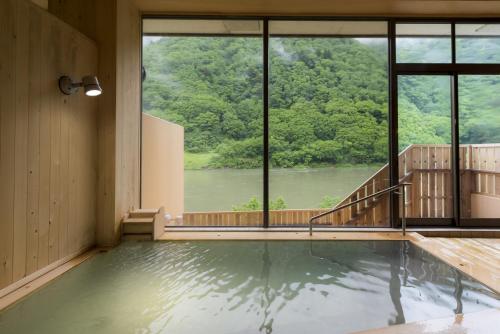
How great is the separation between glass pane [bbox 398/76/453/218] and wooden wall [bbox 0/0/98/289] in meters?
3.95

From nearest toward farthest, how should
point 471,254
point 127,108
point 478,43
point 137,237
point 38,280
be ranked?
point 38,280
point 471,254
point 137,237
point 127,108
point 478,43

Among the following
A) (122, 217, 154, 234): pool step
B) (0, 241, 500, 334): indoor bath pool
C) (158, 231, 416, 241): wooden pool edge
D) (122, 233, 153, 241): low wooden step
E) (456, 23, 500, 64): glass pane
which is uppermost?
(456, 23, 500, 64): glass pane

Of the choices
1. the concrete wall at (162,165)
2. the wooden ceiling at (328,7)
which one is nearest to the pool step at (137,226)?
the concrete wall at (162,165)

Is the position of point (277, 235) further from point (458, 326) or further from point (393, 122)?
point (458, 326)

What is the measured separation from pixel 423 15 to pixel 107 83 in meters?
4.15

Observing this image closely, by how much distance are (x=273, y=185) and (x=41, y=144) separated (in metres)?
2.76

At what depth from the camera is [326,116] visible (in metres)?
4.46

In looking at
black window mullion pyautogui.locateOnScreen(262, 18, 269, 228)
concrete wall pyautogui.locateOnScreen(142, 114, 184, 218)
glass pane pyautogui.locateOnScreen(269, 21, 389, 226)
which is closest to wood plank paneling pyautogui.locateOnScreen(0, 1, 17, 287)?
concrete wall pyautogui.locateOnScreen(142, 114, 184, 218)

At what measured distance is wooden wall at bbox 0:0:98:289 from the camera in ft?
7.36

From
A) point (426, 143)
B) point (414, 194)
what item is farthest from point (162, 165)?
point (426, 143)

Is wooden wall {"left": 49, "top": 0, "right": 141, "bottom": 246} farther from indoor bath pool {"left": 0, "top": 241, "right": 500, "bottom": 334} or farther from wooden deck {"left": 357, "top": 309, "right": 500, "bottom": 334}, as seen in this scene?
wooden deck {"left": 357, "top": 309, "right": 500, "bottom": 334}

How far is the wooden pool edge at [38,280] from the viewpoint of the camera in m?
2.17

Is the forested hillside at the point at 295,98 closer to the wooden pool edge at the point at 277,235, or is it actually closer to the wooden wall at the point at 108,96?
the wooden wall at the point at 108,96

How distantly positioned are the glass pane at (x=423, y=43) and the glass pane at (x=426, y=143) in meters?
0.25
